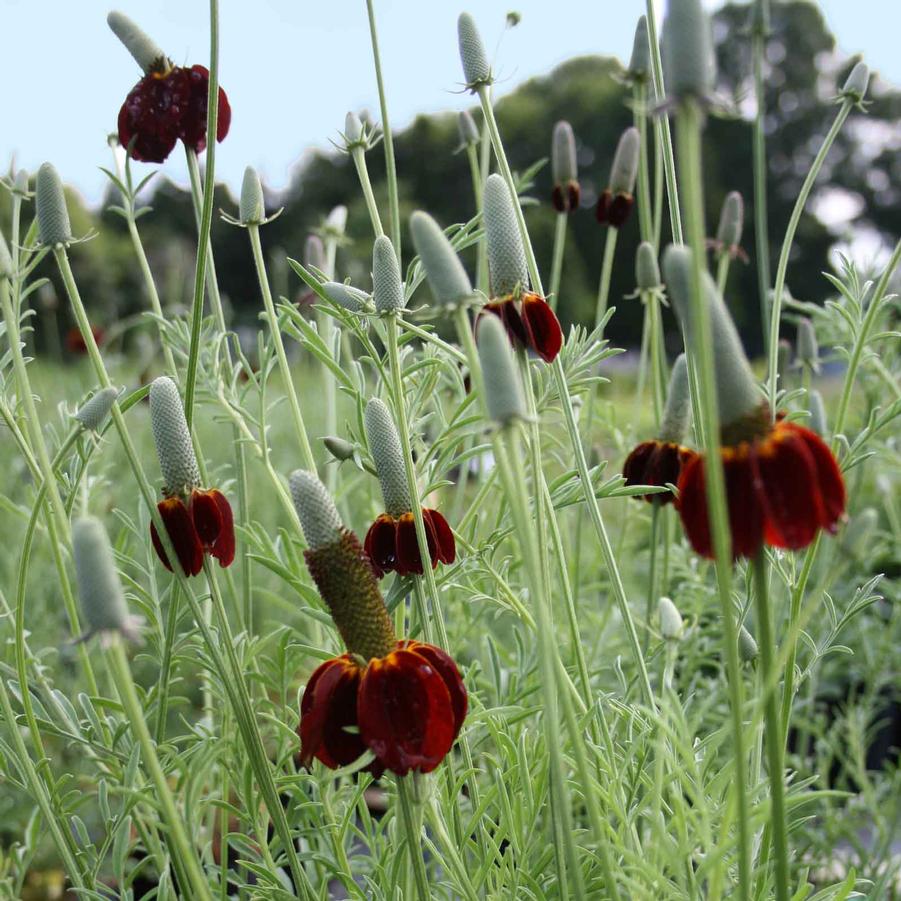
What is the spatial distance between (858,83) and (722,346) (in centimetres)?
57

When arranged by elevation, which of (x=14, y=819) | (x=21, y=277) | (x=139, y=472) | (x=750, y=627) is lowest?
(x=14, y=819)

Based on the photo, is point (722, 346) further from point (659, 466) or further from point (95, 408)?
point (659, 466)

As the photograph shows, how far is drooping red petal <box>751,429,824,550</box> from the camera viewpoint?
0.40 meters

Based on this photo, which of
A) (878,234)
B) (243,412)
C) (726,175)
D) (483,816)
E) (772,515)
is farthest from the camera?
(878,234)

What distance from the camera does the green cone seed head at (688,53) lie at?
0.37m

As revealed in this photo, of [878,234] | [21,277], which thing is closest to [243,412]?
[21,277]

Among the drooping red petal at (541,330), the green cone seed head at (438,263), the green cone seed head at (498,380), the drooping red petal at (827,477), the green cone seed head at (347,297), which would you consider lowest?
the drooping red petal at (827,477)

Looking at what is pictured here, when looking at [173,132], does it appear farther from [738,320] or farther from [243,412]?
[738,320]

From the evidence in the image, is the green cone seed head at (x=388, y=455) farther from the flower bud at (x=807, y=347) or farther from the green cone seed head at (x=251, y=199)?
the flower bud at (x=807, y=347)

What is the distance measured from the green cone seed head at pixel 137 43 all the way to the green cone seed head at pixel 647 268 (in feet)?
1.78

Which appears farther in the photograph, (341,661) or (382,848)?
(382,848)

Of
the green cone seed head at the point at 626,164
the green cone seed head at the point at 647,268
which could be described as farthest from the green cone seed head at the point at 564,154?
the green cone seed head at the point at 647,268

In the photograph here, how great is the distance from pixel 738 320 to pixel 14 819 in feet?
24.6

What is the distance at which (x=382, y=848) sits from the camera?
32.0 inches
